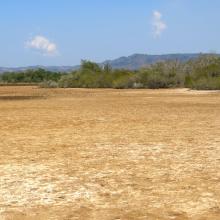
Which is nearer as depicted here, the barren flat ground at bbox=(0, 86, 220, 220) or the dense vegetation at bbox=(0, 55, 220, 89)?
the barren flat ground at bbox=(0, 86, 220, 220)

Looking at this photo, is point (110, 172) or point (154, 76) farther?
point (154, 76)

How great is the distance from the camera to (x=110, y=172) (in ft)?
33.5

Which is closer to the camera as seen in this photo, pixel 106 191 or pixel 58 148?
pixel 106 191

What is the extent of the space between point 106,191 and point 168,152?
3894 millimetres

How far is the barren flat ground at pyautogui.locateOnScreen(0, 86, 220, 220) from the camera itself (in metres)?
7.80

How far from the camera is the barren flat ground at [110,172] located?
7796mm

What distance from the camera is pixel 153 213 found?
7.62m

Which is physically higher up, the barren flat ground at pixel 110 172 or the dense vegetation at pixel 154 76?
the dense vegetation at pixel 154 76

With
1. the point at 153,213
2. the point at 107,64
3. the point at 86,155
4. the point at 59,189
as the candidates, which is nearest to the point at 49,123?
the point at 86,155

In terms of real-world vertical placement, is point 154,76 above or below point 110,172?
above

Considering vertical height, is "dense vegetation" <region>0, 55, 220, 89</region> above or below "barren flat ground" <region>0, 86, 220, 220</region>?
above

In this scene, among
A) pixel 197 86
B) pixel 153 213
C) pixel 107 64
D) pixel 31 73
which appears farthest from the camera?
pixel 31 73

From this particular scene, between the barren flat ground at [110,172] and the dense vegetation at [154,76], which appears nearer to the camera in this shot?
the barren flat ground at [110,172]

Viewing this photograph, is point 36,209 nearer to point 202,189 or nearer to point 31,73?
point 202,189
